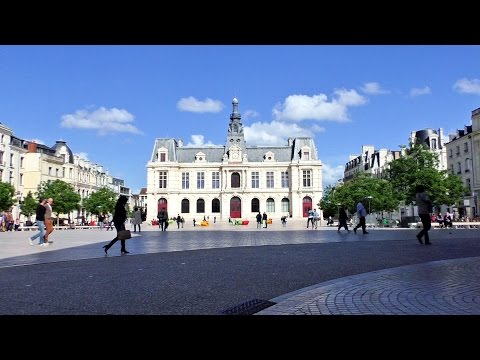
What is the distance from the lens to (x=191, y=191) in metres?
82.1

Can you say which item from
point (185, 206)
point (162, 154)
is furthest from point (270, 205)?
point (162, 154)

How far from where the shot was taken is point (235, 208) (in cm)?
8038

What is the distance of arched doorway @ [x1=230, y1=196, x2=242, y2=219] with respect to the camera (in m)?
79.6

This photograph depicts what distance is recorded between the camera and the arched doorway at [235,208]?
7962 centimetres

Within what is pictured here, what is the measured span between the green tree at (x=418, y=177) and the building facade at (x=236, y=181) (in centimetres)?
3708

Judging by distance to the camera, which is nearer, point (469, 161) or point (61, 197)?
point (61, 197)

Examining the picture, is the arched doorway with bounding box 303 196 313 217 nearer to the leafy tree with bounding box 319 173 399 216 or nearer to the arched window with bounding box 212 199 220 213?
the arched window with bounding box 212 199 220 213

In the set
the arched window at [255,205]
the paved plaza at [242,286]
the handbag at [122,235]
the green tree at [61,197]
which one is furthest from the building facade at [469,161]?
the paved plaza at [242,286]

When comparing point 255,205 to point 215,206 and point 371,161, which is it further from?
point 371,161

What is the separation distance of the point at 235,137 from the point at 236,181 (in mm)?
9560

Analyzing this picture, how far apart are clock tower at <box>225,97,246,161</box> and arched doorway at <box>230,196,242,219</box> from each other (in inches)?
301

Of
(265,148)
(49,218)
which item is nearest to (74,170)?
(265,148)
